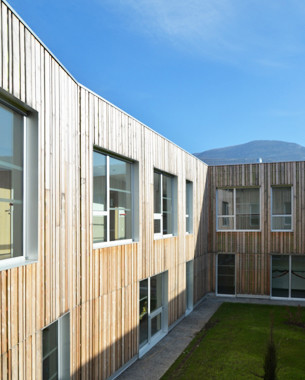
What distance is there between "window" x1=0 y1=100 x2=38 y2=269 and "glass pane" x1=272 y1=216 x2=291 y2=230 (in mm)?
11069

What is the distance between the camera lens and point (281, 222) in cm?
1347

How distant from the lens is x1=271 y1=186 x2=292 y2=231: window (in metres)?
13.4

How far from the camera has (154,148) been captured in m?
8.49

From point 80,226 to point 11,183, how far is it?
1612 mm

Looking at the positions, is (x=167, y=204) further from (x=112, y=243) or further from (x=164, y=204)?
(x=112, y=243)

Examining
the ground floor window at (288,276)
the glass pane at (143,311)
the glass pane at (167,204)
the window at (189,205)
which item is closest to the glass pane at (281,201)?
the ground floor window at (288,276)

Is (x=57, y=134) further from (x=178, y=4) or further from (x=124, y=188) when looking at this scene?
(x=178, y=4)

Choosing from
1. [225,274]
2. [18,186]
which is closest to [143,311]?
[18,186]

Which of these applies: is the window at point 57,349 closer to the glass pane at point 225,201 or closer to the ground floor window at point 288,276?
the glass pane at point 225,201

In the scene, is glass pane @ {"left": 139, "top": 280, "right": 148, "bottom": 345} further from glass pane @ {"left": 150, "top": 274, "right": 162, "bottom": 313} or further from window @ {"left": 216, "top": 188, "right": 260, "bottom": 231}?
window @ {"left": 216, "top": 188, "right": 260, "bottom": 231}

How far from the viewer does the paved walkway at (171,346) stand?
6926 mm

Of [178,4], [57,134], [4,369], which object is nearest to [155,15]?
[178,4]

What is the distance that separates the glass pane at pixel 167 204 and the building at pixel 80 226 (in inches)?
1.1

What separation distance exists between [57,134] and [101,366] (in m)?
3.86
